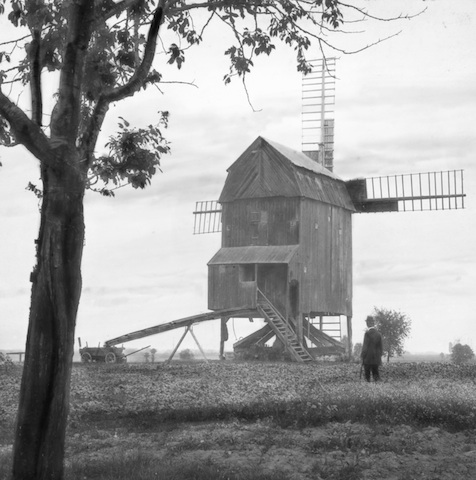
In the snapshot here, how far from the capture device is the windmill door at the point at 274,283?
1785 inches

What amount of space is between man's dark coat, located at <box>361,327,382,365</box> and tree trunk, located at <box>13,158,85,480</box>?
14.7 m

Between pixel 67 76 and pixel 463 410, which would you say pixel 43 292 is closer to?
pixel 67 76

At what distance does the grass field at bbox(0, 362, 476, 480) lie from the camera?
1230 cm

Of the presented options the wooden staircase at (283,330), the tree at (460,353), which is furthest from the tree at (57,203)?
the tree at (460,353)

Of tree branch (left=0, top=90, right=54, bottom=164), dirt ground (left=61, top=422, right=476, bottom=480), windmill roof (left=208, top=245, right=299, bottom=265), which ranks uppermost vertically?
windmill roof (left=208, top=245, right=299, bottom=265)

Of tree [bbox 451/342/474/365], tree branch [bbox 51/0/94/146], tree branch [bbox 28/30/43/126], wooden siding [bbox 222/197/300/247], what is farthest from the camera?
tree [bbox 451/342/474/365]

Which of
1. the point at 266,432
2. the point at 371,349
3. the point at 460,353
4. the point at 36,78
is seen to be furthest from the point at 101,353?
the point at 460,353

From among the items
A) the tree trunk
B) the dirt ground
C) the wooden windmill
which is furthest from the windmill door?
the tree trunk

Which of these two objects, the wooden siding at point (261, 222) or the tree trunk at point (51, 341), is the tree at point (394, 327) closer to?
the wooden siding at point (261, 222)

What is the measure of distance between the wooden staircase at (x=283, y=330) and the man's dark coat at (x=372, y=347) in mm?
16133

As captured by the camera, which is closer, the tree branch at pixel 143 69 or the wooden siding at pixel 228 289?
the tree branch at pixel 143 69

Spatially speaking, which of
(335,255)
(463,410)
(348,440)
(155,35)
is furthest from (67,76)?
(335,255)

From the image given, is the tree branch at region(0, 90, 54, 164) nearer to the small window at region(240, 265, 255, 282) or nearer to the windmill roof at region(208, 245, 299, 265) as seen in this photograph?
the windmill roof at region(208, 245, 299, 265)

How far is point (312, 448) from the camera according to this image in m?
13.9
